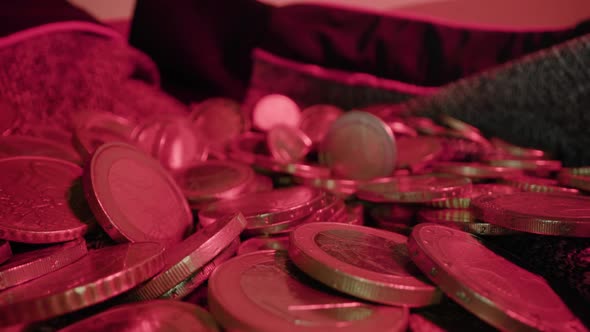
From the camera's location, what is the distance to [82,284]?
18.9 inches

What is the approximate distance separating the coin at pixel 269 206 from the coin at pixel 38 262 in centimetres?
25

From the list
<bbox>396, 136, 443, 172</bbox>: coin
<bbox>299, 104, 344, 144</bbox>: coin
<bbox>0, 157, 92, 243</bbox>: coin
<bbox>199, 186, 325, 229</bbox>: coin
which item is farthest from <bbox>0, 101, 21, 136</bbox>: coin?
<bbox>396, 136, 443, 172</bbox>: coin

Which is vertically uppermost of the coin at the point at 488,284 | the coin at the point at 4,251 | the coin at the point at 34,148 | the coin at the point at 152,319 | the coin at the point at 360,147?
the coin at the point at 360,147

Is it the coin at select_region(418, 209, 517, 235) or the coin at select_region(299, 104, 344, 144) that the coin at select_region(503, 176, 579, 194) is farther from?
the coin at select_region(299, 104, 344, 144)

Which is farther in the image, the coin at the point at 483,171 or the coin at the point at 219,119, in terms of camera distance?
the coin at the point at 219,119

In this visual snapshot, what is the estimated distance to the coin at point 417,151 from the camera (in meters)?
1.15

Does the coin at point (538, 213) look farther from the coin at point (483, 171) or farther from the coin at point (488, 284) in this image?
the coin at point (483, 171)

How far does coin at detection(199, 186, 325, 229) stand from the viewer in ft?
2.44

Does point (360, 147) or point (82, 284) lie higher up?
point (360, 147)

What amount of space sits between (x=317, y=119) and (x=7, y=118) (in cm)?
102

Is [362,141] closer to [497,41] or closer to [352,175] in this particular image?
[352,175]

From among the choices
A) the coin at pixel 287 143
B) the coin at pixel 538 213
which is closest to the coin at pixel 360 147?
the coin at pixel 287 143

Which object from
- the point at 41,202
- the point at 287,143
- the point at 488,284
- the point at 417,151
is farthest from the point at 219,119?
the point at 488,284

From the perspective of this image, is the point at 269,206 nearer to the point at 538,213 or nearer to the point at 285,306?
the point at 285,306
